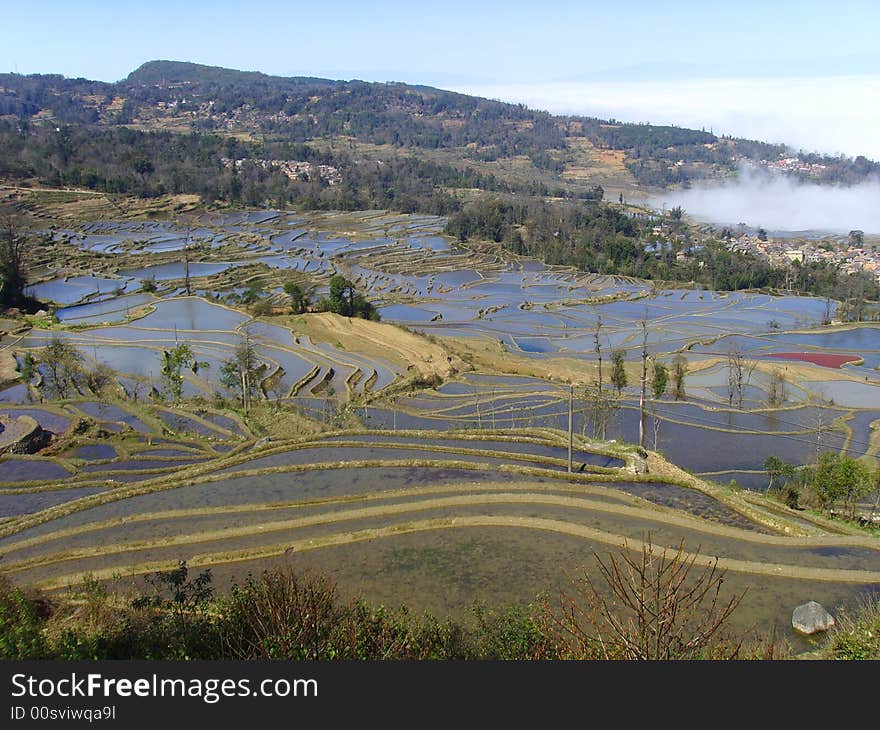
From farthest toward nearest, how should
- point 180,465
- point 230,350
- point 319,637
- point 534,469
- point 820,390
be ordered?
point 230,350
point 820,390
point 180,465
point 534,469
point 319,637

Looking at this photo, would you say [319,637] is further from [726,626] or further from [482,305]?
[482,305]

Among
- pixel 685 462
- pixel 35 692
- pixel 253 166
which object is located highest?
pixel 253 166

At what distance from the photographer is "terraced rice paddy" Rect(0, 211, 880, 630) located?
49.5ft

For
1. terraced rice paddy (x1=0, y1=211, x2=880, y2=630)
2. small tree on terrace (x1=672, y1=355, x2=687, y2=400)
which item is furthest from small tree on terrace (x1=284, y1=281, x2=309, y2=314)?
small tree on terrace (x1=672, y1=355, x2=687, y2=400)

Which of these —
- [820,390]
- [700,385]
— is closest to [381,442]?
[700,385]

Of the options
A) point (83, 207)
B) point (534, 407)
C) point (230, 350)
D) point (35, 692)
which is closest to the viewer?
point (35, 692)

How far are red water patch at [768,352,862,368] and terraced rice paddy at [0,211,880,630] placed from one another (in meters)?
0.31

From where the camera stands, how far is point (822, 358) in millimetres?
43688

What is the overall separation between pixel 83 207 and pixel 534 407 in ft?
297

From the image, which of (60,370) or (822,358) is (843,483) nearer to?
(822,358)

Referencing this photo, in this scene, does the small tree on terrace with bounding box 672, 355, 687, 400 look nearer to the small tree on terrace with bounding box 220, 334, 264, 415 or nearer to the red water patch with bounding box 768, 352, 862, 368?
the red water patch with bounding box 768, 352, 862, 368

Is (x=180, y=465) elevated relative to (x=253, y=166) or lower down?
lower down

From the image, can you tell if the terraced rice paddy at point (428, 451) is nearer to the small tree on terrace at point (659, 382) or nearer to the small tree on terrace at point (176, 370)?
the small tree on terrace at point (176, 370)

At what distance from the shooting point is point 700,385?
3753 cm
